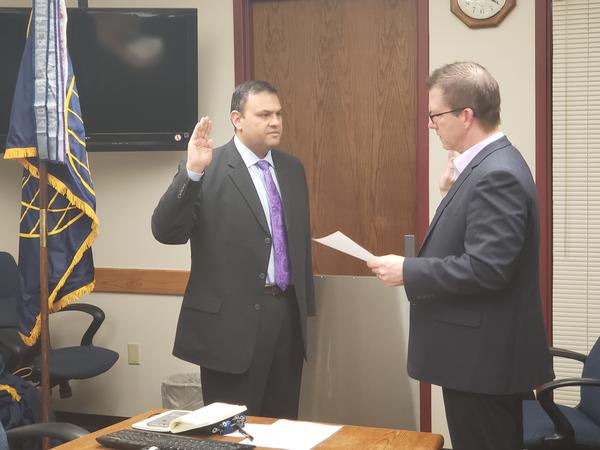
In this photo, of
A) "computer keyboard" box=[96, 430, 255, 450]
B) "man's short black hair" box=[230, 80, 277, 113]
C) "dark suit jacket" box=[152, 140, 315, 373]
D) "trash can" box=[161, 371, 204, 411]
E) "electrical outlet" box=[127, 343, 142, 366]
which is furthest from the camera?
"electrical outlet" box=[127, 343, 142, 366]

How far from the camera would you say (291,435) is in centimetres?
186

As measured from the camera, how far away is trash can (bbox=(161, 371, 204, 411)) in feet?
12.8

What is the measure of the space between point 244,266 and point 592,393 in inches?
53.2

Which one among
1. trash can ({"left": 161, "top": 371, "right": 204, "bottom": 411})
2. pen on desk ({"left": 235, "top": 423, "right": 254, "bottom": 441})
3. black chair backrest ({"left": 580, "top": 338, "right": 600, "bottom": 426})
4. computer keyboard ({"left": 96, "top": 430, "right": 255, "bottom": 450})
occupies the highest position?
computer keyboard ({"left": 96, "top": 430, "right": 255, "bottom": 450})

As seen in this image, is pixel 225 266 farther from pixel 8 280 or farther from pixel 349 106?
pixel 8 280

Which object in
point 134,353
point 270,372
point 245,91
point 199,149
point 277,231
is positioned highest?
point 245,91

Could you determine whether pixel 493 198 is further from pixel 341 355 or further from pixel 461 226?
pixel 341 355

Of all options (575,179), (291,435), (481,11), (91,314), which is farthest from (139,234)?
(291,435)

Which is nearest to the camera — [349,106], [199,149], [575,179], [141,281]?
[199,149]

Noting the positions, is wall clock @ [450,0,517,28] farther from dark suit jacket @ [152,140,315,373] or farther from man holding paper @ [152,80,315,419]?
dark suit jacket @ [152,140,315,373]

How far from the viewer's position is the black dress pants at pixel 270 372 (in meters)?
2.78

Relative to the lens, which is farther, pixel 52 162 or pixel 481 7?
pixel 481 7

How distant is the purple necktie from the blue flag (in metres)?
0.98

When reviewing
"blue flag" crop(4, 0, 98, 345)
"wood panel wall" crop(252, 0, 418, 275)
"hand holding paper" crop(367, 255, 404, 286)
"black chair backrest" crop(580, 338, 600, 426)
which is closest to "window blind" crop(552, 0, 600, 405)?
"black chair backrest" crop(580, 338, 600, 426)
